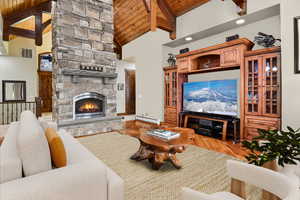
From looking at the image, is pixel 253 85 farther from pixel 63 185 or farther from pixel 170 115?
pixel 63 185

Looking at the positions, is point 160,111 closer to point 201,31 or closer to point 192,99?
point 192,99

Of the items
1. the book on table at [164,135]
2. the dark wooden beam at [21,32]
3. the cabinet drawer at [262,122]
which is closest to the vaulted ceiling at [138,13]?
the dark wooden beam at [21,32]

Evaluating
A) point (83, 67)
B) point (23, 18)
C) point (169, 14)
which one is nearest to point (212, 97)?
point (169, 14)

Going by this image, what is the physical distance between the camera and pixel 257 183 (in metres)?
0.95

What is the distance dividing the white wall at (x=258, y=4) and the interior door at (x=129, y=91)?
18.4 feet

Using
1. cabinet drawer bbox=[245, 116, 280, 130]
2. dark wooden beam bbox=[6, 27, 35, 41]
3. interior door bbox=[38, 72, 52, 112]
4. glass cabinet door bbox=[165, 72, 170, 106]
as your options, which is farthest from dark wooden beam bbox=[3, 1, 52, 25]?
cabinet drawer bbox=[245, 116, 280, 130]

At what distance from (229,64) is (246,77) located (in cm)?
46

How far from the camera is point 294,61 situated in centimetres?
279

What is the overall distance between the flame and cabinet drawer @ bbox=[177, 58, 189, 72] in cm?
262

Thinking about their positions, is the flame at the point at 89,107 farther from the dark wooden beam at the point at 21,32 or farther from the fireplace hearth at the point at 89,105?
the dark wooden beam at the point at 21,32

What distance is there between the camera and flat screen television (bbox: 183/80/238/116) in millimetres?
3672

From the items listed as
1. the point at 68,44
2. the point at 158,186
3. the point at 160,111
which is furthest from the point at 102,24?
the point at 158,186

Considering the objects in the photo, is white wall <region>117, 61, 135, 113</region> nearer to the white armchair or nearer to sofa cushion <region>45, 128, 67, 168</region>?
sofa cushion <region>45, 128, 67, 168</region>

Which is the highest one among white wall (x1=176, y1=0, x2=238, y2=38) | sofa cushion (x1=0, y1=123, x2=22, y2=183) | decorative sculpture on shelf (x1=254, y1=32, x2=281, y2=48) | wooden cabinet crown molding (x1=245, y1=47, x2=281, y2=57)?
white wall (x1=176, y1=0, x2=238, y2=38)
